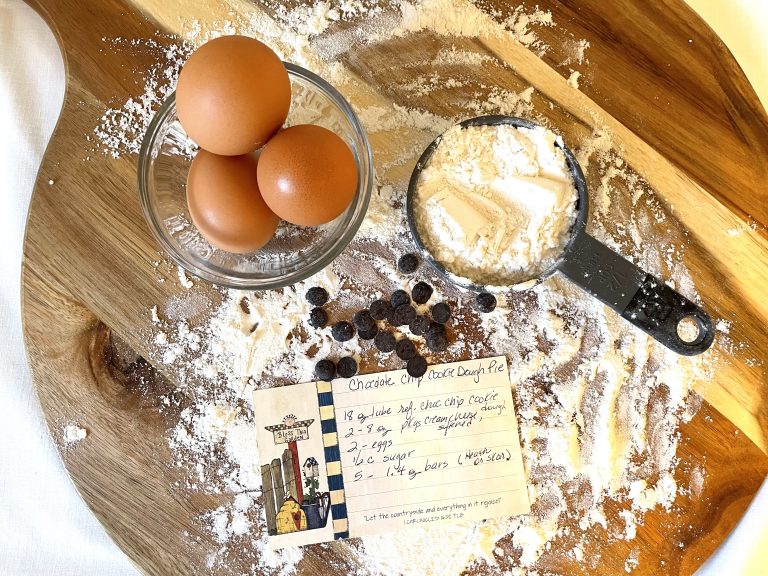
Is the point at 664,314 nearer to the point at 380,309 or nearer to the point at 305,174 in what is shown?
the point at 380,309

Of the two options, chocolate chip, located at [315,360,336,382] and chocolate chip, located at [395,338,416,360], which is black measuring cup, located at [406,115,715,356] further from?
chocolate chip, located at [315,360,336,382]

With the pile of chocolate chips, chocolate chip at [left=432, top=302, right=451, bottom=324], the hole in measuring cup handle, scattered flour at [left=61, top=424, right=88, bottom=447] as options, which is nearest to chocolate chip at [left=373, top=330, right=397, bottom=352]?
the pile of chocolate chips

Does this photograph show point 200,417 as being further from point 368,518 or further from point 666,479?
point 666,479

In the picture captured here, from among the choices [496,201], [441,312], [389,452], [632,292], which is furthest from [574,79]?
[389,452]

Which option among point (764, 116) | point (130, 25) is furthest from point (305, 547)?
point (764, 116)

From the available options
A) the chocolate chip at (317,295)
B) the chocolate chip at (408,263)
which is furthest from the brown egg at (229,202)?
the chocolate chip at (408,263)

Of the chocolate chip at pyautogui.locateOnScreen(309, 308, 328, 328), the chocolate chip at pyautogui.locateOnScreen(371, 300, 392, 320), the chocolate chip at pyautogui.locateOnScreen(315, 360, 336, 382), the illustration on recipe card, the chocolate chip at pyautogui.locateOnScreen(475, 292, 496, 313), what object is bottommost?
the illustration on recipe card
